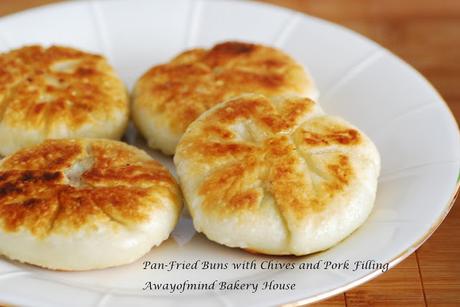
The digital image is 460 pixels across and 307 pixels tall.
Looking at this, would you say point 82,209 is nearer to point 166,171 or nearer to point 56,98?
point 166,171

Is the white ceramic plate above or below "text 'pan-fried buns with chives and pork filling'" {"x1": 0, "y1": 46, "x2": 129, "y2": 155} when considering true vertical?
below

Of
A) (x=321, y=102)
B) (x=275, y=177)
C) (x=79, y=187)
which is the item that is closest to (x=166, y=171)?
(x=79, y=187)

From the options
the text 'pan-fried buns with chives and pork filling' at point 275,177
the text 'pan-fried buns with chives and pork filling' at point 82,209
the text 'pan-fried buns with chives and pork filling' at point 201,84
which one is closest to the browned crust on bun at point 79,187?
the text 'pan-fried buns with chives and pork filling' at point 82,209

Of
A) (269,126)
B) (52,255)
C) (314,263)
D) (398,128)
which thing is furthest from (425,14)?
(52,255)

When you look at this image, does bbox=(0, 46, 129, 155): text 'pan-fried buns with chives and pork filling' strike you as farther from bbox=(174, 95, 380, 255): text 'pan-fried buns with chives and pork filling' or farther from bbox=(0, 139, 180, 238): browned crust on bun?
bbox=(174, 95, 380, 255): text 'pan-fried buns with chives and pork filling'

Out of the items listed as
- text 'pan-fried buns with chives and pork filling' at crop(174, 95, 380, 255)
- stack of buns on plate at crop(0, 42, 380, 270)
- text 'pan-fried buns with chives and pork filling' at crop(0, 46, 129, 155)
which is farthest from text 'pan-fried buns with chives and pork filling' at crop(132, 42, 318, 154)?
text 'pan-fried buns with chives and pork filling' at crop(174, 95, 380, 255)

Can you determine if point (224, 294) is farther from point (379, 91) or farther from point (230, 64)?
point (379, 91)

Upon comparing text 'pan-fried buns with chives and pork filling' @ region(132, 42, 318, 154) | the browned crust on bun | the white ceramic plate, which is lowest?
the white ceramic plate
